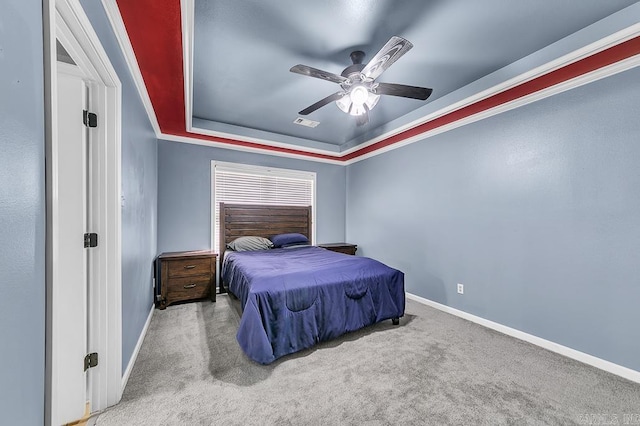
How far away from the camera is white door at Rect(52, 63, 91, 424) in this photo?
56.1 inches

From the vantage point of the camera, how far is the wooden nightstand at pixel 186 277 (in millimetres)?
3248

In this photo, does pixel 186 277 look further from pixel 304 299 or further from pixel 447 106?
pixel 447 106

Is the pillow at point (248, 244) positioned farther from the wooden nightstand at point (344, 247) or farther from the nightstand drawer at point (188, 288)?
the wooden nightstand at point (344, 247)

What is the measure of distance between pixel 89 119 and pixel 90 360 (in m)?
1.44

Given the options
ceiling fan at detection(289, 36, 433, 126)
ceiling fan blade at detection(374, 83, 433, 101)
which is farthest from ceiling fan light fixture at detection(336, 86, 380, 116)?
ceiling fan blade at detection(374, 83, 433, 101)

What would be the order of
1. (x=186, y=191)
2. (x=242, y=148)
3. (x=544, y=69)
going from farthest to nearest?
(x=242, y=148)
(x=186, y=191)
(x=544, y=69)

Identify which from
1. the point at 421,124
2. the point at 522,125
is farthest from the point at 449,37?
the point at 421,124

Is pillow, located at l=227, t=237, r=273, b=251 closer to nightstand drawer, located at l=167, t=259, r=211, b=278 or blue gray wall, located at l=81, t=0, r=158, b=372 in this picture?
nightstand drawer, located at l=167, t=259, r=211, b=278

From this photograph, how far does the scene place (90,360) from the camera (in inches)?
60.3

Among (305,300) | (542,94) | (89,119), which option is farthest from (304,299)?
(542,94)

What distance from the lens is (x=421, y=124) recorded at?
11.4 feet

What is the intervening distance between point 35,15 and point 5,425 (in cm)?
113

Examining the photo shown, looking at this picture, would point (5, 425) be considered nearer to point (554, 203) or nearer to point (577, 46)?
point (554, 203)

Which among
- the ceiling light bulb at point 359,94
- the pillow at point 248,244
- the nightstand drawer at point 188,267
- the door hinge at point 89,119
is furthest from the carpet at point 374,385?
the ceiling light bulb at point 359,94
